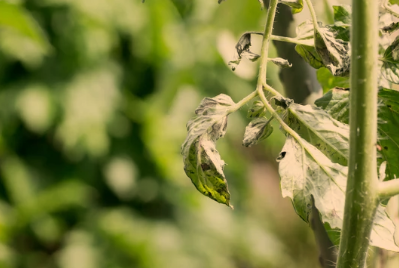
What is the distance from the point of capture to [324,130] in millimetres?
236

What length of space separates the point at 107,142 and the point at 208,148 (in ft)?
6.39

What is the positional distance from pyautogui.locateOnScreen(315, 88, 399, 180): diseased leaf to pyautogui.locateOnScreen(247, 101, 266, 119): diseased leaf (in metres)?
0.04

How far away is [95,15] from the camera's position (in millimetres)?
1998

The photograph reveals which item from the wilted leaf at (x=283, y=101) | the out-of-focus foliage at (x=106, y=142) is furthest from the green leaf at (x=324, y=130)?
the out-of-focus foliage at (x=106, y=142)

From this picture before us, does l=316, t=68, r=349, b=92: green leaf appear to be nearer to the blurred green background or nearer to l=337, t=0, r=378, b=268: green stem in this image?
l=337, t=0, r=378, b=268: green stem

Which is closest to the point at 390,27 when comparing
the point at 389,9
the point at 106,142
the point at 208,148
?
the point at 389,9

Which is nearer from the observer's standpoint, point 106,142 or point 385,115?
point 385,115

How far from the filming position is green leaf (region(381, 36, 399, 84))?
0.26m

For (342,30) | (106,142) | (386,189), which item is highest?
(106,142)

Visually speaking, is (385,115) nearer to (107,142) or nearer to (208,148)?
(208,148)

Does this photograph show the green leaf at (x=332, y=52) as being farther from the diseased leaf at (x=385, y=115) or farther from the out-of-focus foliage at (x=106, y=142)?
the out-of-focus foliage at (x=106, y=142)

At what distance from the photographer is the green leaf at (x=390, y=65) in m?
0.26

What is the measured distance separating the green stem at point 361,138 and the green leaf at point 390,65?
0.28ft

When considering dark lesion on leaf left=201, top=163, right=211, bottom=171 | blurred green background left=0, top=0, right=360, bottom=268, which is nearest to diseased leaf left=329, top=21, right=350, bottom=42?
dark lesion on leaf left=201, top=163, right=211, bottom=171
